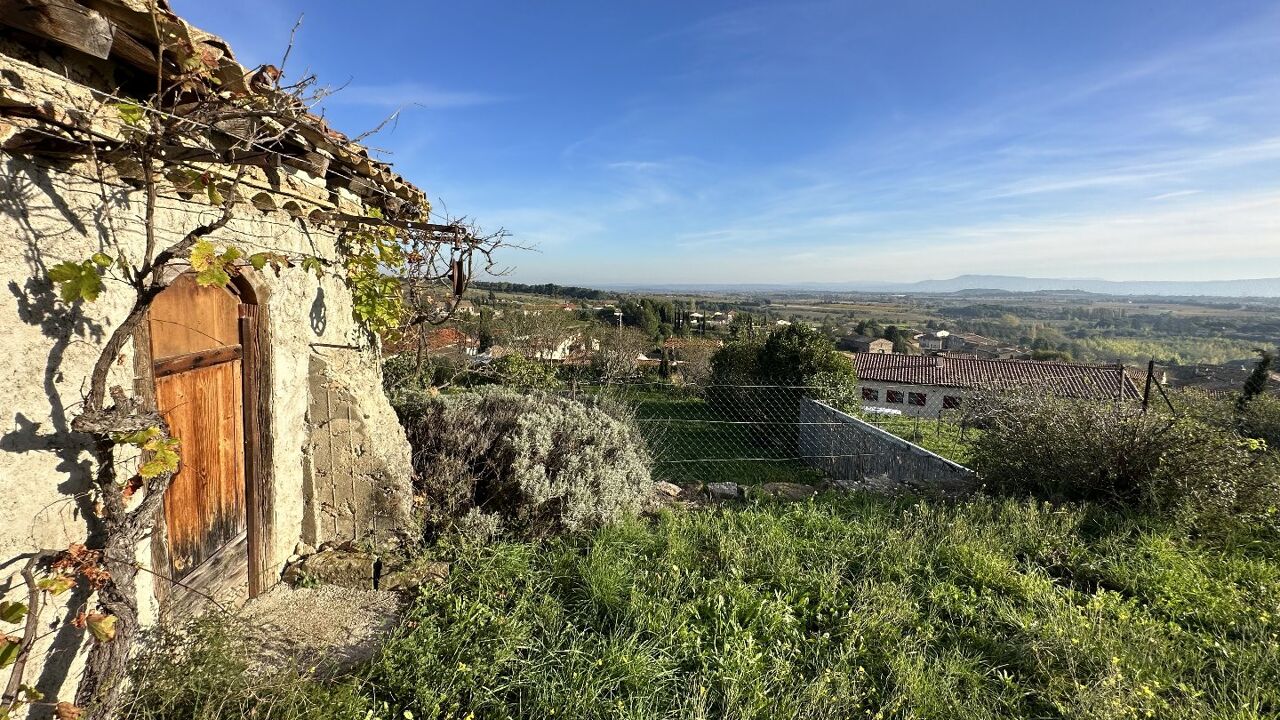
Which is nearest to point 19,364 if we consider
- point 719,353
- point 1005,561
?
point 1005,561

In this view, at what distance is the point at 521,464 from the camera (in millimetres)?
4523

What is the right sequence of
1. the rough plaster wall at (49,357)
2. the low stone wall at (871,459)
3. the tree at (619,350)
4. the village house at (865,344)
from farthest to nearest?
the village house at (865,344), the tree at (619,350), the low stone wall at (871,459), the rough plaster wall at (49,357)

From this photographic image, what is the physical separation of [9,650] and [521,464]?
2.92m

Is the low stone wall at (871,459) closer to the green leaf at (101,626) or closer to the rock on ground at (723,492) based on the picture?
the rock on ground at (723,492)

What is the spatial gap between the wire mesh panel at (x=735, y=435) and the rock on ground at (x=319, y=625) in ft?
11.0

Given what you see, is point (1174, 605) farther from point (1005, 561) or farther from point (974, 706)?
point (974, 706)

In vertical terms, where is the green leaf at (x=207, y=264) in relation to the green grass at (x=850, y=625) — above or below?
above

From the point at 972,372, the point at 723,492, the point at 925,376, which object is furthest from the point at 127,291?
the point at 972,372

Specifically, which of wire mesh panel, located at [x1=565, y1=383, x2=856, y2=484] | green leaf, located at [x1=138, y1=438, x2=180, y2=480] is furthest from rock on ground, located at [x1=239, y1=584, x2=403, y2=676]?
wire mesh panel, located at [x1=565, y1=383, x2=856, y2=484]

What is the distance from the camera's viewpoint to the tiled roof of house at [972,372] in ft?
67.4

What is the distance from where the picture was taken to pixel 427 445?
4.73 m

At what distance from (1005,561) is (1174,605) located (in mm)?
987

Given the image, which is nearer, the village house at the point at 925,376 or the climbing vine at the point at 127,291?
the climbing vine at the point at 127,291

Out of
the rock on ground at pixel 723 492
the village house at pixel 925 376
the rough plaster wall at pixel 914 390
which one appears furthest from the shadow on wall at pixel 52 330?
the rough plaster wall at pixel 914 390
